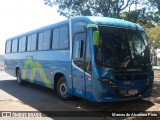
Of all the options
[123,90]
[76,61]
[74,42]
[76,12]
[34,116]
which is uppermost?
[76,12]

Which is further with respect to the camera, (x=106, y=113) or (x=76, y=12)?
(x=76, y=12)

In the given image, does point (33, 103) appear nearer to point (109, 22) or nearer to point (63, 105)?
point (63, 105)

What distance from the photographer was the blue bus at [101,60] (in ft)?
28.6

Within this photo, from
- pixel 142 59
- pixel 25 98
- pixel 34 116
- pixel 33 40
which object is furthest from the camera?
pixel 33 40

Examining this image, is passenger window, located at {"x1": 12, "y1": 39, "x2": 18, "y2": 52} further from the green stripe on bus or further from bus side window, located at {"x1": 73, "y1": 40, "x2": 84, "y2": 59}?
bus side window, located at {"x1": 73, "y1": 40, "x2": 84, "y2": 59}

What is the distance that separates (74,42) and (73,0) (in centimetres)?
1028

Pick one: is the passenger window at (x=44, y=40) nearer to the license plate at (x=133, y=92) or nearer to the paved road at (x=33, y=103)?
the paved road at (x=33, y=103)

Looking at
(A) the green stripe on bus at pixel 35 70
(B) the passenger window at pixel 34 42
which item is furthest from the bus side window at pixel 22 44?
(B) the passenger window at pixel 34 42

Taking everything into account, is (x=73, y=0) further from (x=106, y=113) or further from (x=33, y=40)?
(x=106, y=113)

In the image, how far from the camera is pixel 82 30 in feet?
31.5

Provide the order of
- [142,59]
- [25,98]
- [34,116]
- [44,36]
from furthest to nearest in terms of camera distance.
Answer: [44,36] < [25,98] < [142,59] < [34,116]

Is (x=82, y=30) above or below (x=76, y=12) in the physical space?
below

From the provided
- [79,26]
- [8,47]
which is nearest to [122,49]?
[79,26]

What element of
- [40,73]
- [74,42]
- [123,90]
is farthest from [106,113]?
[40,73]
